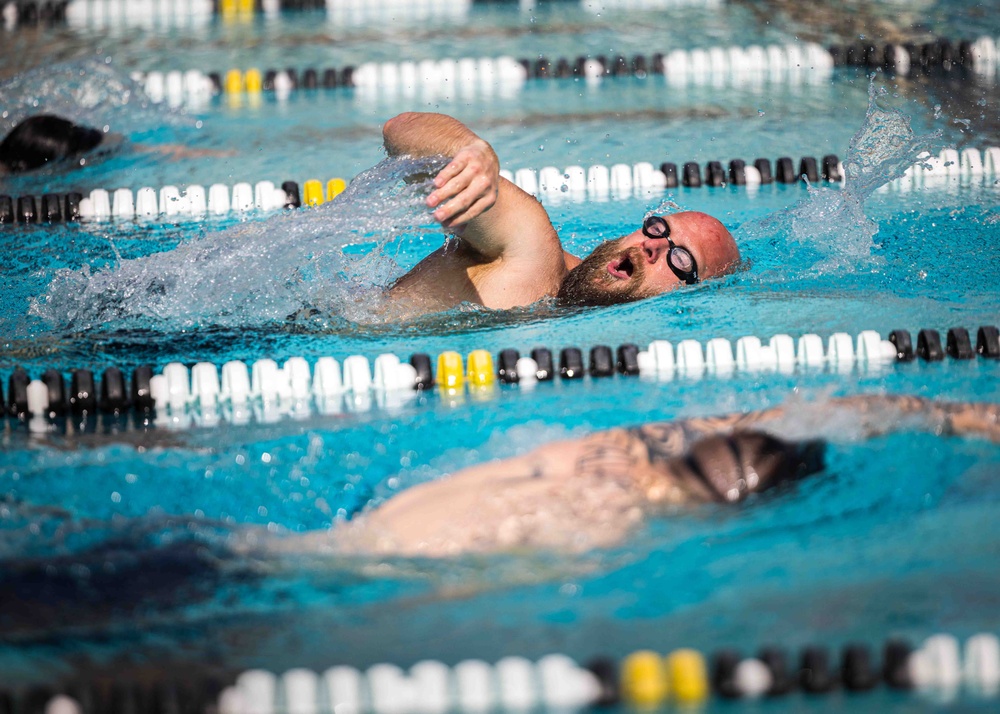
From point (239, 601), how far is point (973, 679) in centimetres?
123

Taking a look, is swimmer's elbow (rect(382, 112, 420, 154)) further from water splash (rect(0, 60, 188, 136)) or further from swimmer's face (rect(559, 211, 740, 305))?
water splash (rect(0, 60, 188, 136))

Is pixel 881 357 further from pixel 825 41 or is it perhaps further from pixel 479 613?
pixel 825 41

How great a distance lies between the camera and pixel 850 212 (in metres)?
4.09

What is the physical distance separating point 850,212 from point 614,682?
8.62 feet

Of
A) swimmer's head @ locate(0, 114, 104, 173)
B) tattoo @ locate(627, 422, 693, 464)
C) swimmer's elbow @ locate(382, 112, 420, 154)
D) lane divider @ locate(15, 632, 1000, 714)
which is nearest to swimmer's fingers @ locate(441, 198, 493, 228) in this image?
swimmer's elbow @ locate(382, 112, 420, 154)

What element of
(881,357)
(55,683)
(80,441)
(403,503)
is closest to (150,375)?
(80,441)

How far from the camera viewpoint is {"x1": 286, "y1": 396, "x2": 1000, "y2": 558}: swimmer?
7.21 ft

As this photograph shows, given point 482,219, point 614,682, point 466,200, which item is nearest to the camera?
point 614,682

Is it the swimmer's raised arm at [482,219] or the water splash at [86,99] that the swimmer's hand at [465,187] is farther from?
the water splash at [86,99]

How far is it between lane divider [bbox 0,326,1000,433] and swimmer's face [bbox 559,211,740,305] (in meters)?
0.20

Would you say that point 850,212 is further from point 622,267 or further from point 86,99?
point 86,99

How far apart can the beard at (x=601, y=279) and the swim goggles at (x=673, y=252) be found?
7 centimetres

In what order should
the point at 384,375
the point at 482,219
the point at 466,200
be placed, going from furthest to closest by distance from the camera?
the point at 384,375 → the point at 482,219 → the point at 466,200

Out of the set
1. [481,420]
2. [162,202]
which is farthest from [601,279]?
[162,202]
